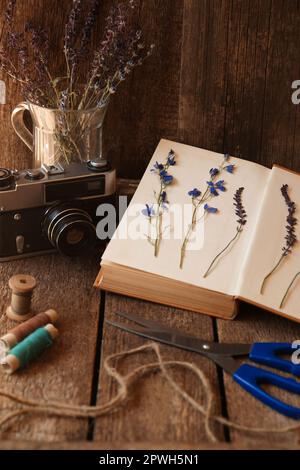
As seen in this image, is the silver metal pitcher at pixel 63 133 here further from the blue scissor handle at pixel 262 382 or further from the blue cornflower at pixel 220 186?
the blue scissor handle at pixel 262 382

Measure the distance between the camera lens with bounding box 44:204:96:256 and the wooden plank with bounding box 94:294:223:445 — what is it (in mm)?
143

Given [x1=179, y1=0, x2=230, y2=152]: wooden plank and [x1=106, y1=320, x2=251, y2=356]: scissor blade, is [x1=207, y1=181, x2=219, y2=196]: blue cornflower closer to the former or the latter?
[x1=179, y1=0, x2=230, y2=152]: wooden plank

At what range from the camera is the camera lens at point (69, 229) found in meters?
1.12

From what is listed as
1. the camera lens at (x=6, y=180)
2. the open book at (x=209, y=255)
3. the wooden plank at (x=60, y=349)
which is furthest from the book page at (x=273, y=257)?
the camera lens at (x=6, y=180)

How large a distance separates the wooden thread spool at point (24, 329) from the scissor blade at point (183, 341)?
0.33 feet

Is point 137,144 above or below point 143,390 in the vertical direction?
above

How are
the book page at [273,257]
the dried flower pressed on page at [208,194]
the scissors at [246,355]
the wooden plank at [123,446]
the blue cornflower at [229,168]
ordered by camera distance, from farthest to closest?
the blue cornflower at [229,168] < the dried flower pressed on page at [208,194] < the book page at [273,257] < the scissors at [246,355] < the wooden plank at [123,446]

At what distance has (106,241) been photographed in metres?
1.24

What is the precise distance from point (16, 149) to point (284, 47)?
562mm

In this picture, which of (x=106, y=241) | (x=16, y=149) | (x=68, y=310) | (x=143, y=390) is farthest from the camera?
(x=16, y=149)

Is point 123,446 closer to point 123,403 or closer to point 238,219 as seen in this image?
point 123,403
